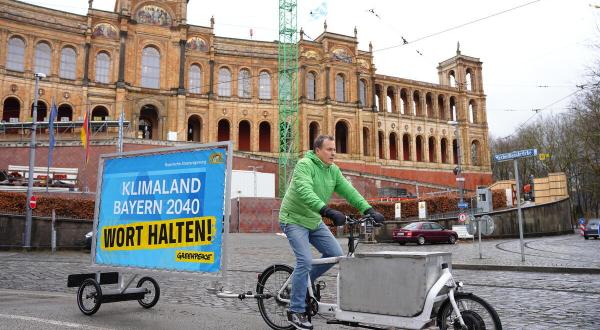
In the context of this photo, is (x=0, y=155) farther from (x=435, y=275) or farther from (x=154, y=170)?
(x=435, y=275)

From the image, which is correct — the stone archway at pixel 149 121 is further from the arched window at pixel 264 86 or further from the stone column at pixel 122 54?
the arched window at pixel 264 86

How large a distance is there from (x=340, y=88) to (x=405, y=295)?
54.0 m

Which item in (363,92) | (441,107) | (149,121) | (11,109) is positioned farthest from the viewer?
(441,107)

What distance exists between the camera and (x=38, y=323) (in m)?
5.52

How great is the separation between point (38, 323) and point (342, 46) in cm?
5464

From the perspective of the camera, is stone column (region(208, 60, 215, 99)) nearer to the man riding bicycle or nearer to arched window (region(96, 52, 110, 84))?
arched window (region(96, 52, 110, 84))

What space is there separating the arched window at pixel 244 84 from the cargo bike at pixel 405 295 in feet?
168

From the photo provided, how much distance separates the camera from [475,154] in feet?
231

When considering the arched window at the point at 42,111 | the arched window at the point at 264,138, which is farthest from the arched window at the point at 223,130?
the arched window at the point at 42,111

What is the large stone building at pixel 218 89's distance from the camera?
45406 mm

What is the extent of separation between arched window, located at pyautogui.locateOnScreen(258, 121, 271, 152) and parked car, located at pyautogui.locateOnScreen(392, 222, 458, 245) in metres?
32.8

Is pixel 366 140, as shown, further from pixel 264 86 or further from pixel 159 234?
pixel 159 234

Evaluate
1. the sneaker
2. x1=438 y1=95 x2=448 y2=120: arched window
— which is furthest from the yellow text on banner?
x1=438 y1=95 x2=448 y2=120: arched window

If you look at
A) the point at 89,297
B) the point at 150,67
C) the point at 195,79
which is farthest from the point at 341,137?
the point at 89,297
